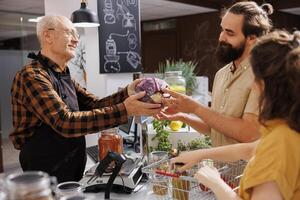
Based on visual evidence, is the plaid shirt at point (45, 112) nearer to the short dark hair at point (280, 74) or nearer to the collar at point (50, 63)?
the collar at point (50, 63)

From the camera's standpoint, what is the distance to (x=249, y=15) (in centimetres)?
164

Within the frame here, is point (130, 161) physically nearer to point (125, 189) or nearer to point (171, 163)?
point (125, 189)

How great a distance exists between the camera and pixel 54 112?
1.54 meters

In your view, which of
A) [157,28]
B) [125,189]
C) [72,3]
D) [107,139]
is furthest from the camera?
[157,28]

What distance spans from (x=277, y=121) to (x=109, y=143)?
1062mm

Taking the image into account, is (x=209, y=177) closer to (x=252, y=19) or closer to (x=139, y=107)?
(x=139, y=107)

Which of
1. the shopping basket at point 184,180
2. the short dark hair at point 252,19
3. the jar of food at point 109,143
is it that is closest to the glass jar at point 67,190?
the shopping basket at point 184,180

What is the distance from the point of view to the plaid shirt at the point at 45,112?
1552 millimetres

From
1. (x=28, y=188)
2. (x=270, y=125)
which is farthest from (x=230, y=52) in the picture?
(x=28, y=188)

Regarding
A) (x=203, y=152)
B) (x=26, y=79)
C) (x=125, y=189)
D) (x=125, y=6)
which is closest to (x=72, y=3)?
(x=125, y=6)

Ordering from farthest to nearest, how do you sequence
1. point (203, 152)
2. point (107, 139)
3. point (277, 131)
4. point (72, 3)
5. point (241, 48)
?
1. point (72, 3)
2. point (107, 139)
3. point (241, 48)
4. point (203, 152)
5. point (277, 131)

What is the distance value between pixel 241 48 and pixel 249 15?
0.16 meters

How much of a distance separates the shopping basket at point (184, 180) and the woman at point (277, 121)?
222mm

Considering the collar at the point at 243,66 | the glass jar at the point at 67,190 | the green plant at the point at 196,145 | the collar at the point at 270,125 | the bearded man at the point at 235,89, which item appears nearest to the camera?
the collar at the point at 270,125
